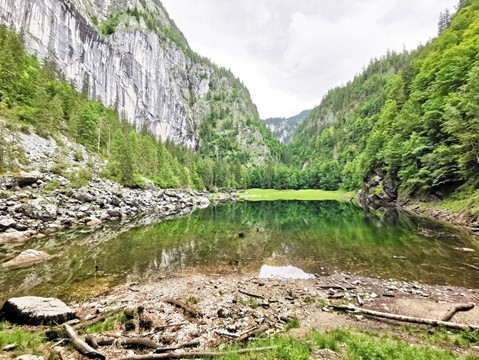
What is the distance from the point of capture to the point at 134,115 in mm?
128125

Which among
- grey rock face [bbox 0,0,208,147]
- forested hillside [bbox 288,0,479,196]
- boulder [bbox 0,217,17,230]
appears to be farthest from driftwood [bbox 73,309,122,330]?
grey rock face [bbox 0,0,208,147]

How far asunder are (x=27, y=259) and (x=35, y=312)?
962cm

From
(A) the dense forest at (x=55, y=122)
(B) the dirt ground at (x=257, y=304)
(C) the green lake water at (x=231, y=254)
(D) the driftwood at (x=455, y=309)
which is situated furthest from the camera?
(A) the dense forest at (x=55, y=122)

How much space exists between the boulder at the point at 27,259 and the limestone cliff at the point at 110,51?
83.7 metres

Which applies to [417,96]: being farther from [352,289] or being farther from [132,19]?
[132,19]

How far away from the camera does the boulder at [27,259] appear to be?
15.1 metres

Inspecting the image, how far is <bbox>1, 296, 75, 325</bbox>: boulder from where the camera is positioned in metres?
8.49

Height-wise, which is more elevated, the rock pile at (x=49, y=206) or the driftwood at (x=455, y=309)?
the rock pile at (x=49, y=206)

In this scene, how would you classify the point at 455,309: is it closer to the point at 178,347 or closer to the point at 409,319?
the point at 409,319

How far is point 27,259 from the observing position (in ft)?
51.8

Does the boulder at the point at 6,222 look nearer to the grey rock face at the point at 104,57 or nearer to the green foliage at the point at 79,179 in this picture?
the green foliage at the point at 79,179

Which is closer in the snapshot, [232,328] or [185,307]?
[232,328]

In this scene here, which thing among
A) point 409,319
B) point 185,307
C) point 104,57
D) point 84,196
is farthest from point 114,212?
point 104,57

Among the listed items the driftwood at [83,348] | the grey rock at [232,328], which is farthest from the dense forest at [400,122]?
the grey rock at [232,328]
